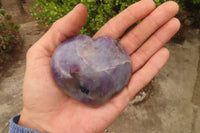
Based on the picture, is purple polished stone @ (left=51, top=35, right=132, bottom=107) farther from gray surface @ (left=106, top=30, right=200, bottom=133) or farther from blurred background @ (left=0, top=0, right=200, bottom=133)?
gray surface @ (left=106, top=30, right=200, bottom=133)

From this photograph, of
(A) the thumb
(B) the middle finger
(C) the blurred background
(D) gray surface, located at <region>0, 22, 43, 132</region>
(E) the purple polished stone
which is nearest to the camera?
(E) the purple polished stone

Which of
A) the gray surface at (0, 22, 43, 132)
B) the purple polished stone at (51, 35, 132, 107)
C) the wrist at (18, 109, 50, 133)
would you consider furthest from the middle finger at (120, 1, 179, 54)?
the gray surface at (0, 22, 43, 132)

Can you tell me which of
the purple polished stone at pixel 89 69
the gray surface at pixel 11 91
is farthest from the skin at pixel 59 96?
the gray surface at pixel 11 91

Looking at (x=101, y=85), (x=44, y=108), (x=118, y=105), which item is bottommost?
(x=118, y=105)

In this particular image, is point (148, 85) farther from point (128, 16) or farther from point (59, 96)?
point (59, 96)

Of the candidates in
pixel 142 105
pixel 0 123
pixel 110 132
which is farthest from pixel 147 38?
pixel 0 123

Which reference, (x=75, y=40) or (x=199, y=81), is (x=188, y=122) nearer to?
(x=199, y=81)
